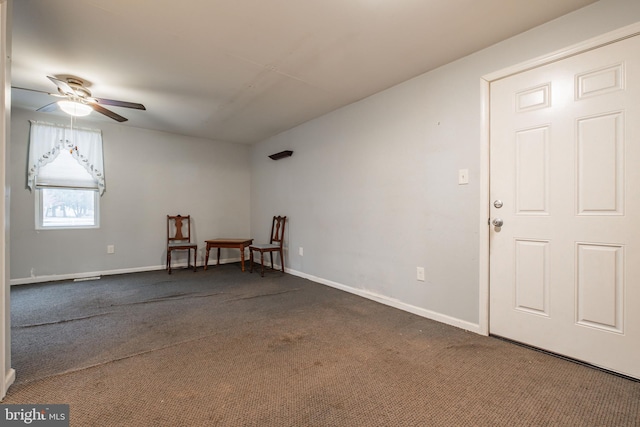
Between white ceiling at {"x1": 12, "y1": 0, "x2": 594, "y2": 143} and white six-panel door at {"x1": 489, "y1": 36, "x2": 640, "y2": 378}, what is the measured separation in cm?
47

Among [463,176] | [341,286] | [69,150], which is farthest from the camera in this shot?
[69,150]

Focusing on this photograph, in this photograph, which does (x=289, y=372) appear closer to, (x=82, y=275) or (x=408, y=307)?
(x=408, y=307)

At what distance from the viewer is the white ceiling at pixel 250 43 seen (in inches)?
70.6

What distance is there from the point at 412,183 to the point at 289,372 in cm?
193

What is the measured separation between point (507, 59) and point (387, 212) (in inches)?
61.9

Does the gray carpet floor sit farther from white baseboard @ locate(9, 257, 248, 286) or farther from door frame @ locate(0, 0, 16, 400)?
white baseboard @ locate(9, 257, 248, 286)

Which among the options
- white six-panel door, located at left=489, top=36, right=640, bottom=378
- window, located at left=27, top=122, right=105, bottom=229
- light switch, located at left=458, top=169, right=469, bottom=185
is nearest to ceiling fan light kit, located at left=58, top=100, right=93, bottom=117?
window, located at left=27, top=122, right=105, bottom=229

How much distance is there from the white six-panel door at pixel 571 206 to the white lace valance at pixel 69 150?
4980 millimetres

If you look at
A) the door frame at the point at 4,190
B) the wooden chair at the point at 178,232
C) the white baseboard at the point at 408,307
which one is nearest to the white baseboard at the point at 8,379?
the door frame at the point at 4,190

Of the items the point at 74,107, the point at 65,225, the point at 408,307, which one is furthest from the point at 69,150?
the point at 408,307

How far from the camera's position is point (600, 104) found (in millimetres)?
1707

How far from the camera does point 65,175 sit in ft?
12.9

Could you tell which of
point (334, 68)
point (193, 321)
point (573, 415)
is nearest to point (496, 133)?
point (334, 68)

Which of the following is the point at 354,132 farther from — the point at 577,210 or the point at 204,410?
the point at 204,410
